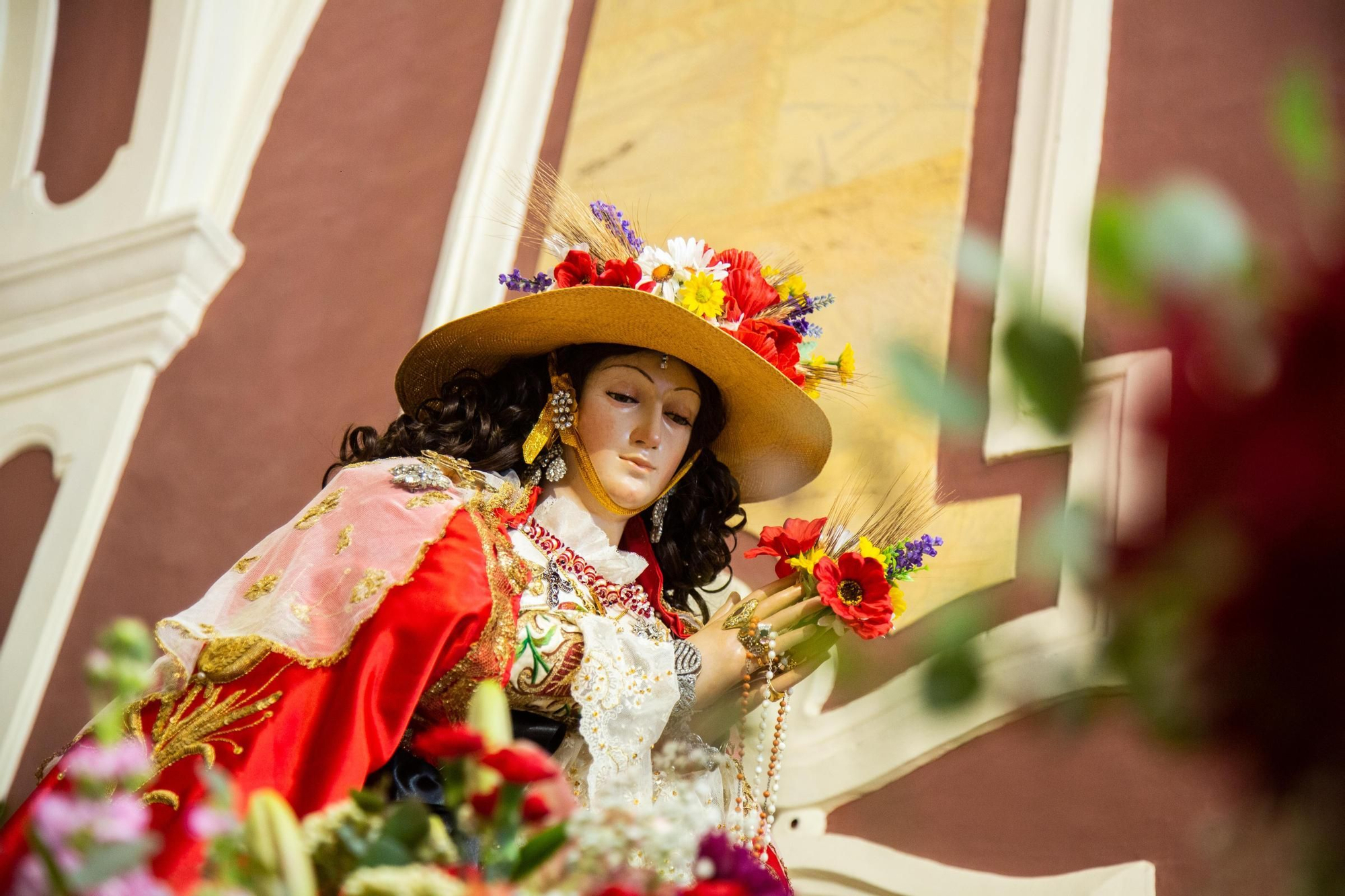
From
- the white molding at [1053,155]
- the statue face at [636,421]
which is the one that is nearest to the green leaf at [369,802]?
the statue face at [636,421]

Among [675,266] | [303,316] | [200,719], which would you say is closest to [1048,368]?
[200,719]

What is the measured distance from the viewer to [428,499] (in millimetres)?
1854

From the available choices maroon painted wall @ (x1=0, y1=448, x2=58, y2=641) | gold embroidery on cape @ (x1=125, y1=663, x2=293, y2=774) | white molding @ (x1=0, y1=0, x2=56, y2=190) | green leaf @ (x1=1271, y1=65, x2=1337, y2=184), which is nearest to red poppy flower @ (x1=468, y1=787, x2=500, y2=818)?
green leaf @ (x1=1271, y1=65, x2=1337, y2=184)

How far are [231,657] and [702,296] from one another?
854 mm

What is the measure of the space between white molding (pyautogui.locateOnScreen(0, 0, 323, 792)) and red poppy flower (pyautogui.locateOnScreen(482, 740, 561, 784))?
8.24 ft

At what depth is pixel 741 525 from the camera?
2389 mm

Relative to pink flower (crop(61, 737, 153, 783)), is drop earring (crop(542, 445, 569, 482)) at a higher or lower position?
higher

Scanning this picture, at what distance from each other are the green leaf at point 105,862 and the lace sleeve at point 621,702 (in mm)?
1085

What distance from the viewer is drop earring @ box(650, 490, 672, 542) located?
7.38ft

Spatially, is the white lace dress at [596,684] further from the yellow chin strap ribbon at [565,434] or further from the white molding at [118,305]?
the white molding at [118,305]

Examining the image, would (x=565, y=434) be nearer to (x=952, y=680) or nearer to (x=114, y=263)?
(x=952, y=680)

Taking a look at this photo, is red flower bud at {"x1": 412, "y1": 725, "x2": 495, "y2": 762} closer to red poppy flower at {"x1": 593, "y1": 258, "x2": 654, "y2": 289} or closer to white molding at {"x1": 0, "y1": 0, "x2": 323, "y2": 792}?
red poppy flower at {"x1": 593, "y1": 258, "x2": 654, "y2": 289}

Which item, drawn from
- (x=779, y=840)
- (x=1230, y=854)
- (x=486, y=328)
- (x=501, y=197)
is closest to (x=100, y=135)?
(x=501, y=197)

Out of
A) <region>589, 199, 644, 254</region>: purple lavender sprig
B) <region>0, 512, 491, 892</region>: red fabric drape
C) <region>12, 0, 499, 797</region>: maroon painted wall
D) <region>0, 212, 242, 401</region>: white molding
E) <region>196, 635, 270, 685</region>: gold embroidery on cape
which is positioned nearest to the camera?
<region>0, 512, 491, 892</region>: red fabric drape
